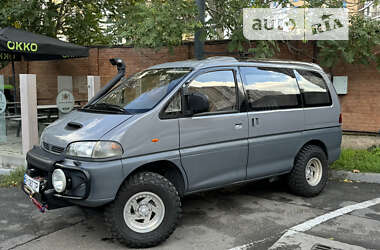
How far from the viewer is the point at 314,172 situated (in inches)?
226

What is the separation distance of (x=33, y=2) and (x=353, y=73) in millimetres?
7917

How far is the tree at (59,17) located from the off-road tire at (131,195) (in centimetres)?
641

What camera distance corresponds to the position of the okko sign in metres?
6.99

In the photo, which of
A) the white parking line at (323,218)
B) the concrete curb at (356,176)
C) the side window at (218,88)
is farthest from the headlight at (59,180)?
the concrete curb at (356,176)

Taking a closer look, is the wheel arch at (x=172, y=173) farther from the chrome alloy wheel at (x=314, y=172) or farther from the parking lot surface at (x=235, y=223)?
the chrome alloy wheel at (x=314, y=172)

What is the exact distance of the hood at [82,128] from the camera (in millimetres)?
3805

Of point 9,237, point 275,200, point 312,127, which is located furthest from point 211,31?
point 9,237

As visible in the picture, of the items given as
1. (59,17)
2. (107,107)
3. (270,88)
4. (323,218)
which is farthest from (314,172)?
(59,17)

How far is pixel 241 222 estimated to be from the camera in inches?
180

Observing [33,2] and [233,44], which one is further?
[33,2]

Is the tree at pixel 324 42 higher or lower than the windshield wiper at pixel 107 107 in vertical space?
higher

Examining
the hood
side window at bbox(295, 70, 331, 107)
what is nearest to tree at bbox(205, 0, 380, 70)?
side window at bbox(295, 70, 331, 107)

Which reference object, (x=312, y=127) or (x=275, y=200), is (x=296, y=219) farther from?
(x=312, y=127)

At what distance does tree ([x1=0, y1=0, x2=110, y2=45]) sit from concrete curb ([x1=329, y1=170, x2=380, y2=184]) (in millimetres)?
6161
